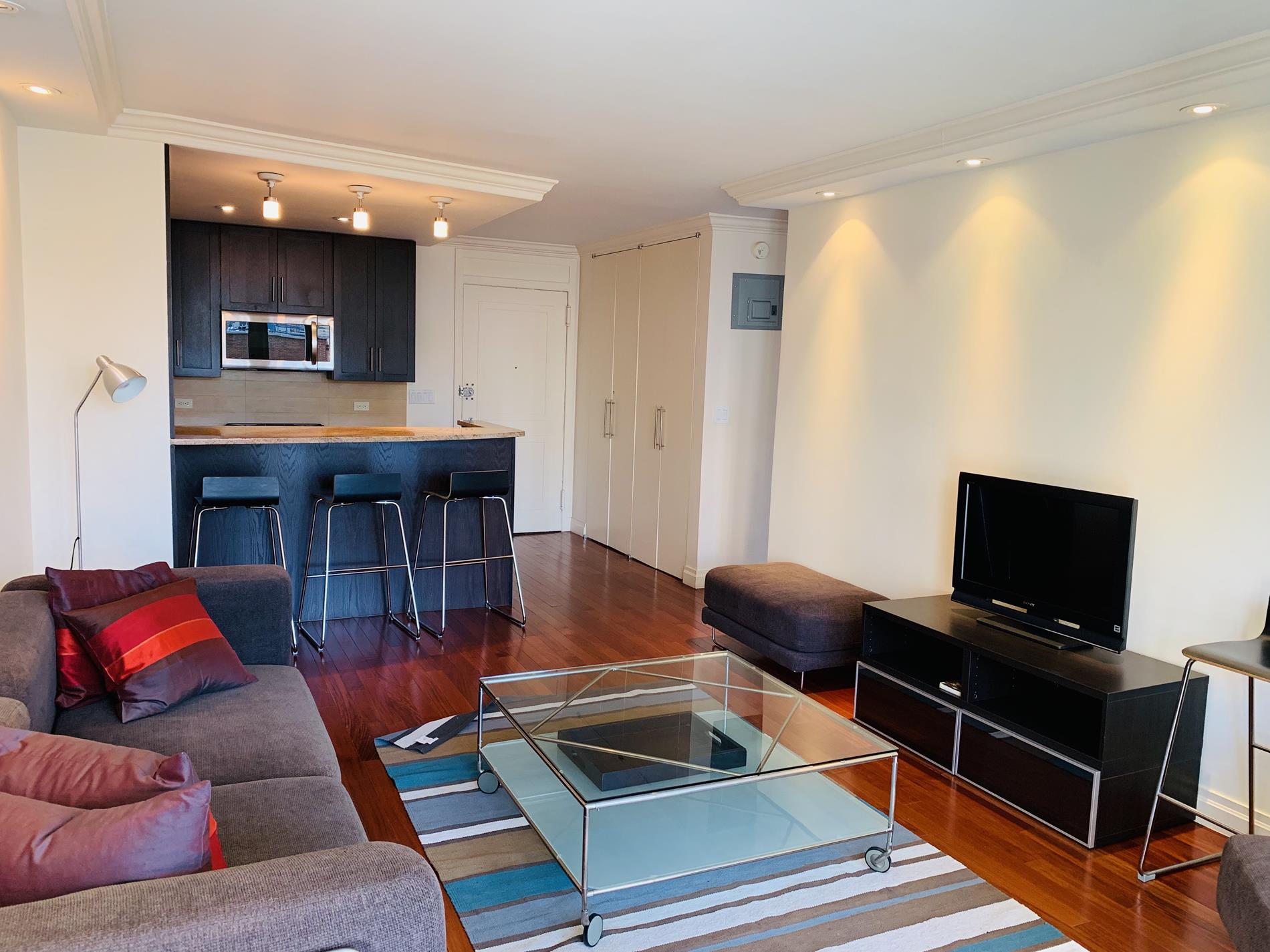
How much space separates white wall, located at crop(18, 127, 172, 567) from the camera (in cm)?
398

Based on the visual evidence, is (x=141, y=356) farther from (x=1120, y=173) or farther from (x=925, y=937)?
(x=1120, y=173)

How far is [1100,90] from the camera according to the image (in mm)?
3098

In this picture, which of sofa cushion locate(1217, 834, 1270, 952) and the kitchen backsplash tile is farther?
the kitchen backsplash tile

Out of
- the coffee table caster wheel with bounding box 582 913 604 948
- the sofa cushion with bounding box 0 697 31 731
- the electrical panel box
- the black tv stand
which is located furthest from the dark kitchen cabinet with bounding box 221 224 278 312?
the coffee table caster wheel with bounding box 582 913 604 948

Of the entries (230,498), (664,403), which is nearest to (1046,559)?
(664,403)

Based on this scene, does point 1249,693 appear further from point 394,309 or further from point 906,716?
point 394,309

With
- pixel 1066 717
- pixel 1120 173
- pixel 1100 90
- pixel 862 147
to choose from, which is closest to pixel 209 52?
pixel 862 147

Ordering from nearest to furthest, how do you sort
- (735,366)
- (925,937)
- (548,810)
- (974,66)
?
(925,937) < (548,810) < (974,66) < (735,366)

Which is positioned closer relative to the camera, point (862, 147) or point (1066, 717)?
point (1066, 717)

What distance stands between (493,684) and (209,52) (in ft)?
7.92

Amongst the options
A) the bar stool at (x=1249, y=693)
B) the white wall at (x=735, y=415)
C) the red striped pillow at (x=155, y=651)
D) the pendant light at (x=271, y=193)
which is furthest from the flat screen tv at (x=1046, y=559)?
the pendant light at (x=271, y=193)

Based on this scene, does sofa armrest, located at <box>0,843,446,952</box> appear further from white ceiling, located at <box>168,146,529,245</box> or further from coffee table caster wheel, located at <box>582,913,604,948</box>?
white ceiling, located at <box>168,146,529,245</box>

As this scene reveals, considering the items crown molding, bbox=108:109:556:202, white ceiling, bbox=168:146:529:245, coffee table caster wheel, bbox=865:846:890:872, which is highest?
crown molding, bbox=108:109:556:202

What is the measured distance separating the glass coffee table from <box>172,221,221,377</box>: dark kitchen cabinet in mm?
4064
